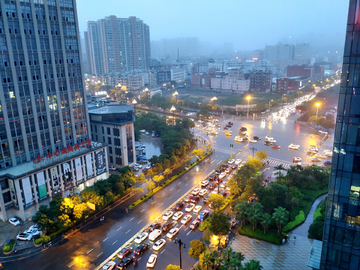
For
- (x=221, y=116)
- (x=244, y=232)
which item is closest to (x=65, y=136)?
(x=244, y=232)

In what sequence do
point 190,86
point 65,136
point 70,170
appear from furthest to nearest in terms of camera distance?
point 190,86, point 65,136, point 70,170

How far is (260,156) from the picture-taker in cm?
5325

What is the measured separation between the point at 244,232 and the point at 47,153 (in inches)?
1222

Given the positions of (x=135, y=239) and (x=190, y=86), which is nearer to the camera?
(x=135, y=239)

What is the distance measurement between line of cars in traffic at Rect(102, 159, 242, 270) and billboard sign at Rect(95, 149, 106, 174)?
15342 millimetres

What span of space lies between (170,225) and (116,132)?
23.9m

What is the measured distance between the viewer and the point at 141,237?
110ft

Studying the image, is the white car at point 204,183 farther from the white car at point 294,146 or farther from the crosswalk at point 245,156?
the white car at point 294,146

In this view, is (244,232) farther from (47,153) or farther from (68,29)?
(68,29)

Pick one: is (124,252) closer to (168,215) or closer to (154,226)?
(154,226)

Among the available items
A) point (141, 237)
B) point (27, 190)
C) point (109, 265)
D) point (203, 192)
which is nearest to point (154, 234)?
point (141, 237)

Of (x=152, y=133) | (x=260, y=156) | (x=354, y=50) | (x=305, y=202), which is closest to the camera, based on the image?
(x=354, y=50)

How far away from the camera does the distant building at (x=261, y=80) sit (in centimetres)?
14188

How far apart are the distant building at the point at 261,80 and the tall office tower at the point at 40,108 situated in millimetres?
113690
